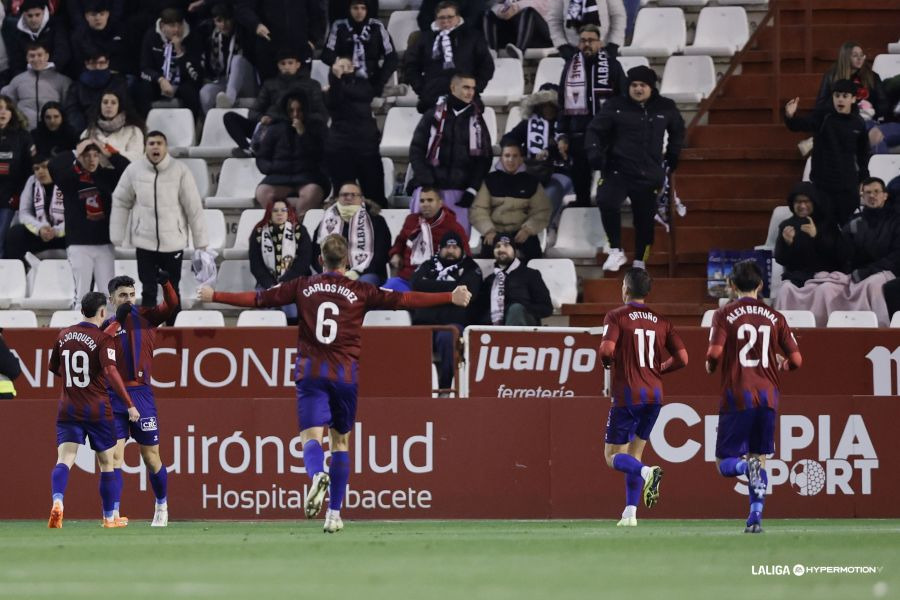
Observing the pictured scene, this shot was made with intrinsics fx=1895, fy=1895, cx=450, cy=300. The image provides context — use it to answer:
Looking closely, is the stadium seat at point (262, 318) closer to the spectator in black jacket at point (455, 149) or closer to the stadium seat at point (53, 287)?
the spectator in black jacket at point (455, 149)

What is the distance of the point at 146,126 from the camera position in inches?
852

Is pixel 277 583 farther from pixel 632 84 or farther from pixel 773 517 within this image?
pixel 632 84

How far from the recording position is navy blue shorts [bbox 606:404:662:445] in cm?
1457

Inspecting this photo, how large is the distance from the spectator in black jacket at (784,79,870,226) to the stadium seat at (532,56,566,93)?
3460mm

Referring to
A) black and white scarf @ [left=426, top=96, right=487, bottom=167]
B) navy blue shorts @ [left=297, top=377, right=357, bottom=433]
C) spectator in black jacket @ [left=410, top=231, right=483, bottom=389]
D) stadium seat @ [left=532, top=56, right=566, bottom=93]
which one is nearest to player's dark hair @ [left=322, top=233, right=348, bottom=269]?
navy blue shorts @ [left=297, top=377, right=357, bottom=433]

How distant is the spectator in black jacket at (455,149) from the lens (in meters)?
19.6

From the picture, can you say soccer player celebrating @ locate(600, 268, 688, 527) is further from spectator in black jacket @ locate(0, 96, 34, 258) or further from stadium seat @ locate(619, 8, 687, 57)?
spectator in black jacket @ locate(0, 96, 34, 258)

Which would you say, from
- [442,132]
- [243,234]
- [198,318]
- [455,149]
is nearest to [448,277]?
[455,149]

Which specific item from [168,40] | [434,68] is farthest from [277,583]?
[168,40]

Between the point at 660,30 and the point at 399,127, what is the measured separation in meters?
3.17

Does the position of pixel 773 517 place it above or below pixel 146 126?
below

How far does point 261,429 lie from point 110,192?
401 centimetres

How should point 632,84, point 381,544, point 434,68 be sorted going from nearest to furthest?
point 381,544, point 632,84, point 434,68

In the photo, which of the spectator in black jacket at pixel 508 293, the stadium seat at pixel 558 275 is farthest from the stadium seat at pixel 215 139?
the spectator in black jacket at pixel 508 293
